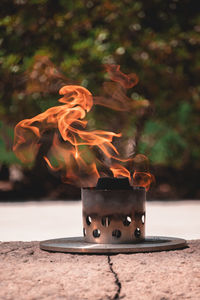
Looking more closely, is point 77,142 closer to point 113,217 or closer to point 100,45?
point 100,45

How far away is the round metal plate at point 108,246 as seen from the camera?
417 cm

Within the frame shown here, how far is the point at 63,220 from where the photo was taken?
809cm

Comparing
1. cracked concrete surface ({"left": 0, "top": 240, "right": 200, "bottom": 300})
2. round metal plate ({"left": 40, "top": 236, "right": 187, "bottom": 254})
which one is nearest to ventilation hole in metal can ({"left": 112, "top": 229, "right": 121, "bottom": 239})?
round metal plate ({"left": 40, "top": 236, "right": 187, "bottom": 254})

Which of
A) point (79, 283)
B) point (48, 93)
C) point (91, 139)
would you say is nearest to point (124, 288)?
point (79, 283)

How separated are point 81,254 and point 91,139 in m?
1.34

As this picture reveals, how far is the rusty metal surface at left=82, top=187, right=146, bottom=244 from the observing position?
14.5 feet

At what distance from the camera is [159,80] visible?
11.3m

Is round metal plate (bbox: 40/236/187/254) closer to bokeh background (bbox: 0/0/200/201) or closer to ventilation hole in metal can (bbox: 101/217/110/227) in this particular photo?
ventilation hole in metal can (bbox: 101/217/110/227)

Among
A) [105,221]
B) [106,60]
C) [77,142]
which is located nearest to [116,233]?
[105,221]

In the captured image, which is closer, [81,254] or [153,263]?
[153,263]

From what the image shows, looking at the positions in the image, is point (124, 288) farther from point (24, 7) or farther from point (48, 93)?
point (24, 7)

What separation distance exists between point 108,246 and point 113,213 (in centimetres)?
26

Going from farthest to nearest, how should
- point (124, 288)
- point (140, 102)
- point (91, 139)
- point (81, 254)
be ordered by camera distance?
1. point (140, 102)
2. point (91, 139)
3. point (81, 254)
4. point (124, 288)

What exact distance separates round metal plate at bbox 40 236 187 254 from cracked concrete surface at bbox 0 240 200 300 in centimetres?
8
